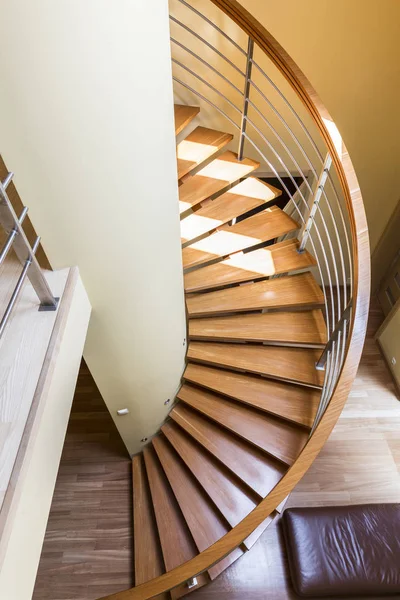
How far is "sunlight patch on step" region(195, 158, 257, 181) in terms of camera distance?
125 inches

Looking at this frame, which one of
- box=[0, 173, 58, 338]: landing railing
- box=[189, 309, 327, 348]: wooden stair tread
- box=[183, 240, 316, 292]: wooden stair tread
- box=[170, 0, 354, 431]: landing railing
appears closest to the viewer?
box=[0, 173, 58, 338]: landing railing

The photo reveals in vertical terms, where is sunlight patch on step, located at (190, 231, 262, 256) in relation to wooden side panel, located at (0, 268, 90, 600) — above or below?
above

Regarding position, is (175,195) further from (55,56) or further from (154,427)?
(154,427)

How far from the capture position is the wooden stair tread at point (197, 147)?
3.07m

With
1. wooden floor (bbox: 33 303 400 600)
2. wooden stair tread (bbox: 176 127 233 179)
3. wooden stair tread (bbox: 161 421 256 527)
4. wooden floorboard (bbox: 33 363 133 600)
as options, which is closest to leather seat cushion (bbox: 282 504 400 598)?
wooden floor (bbox: 33 303 400 600)

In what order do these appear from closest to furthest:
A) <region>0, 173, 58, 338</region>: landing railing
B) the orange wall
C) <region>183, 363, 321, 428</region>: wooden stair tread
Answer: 1. <region>0, 173, 58, 338</region>: landing railing
2. <region>183, 363, 321, 428</region>: wooden stair tread
3. the orange wall

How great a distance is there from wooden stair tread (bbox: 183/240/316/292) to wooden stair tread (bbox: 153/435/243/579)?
1.37 m

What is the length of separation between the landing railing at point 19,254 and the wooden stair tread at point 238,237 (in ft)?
4.73

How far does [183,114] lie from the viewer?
3.23 meters

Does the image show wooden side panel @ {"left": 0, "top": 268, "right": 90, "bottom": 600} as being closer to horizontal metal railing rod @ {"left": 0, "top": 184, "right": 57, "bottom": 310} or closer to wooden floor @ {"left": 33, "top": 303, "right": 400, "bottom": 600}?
horizontal metal railing rod @ {"left": 0, "top": 184, "right": 57, "bottom": 310}

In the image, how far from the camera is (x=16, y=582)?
143 centimetres

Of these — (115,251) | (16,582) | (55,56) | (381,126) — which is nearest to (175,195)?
(115,251)

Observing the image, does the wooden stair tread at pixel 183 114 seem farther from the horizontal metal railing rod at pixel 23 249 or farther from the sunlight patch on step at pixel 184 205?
the horizontal metal railing rod at pixel 23 249

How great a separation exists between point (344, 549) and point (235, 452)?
105cm
